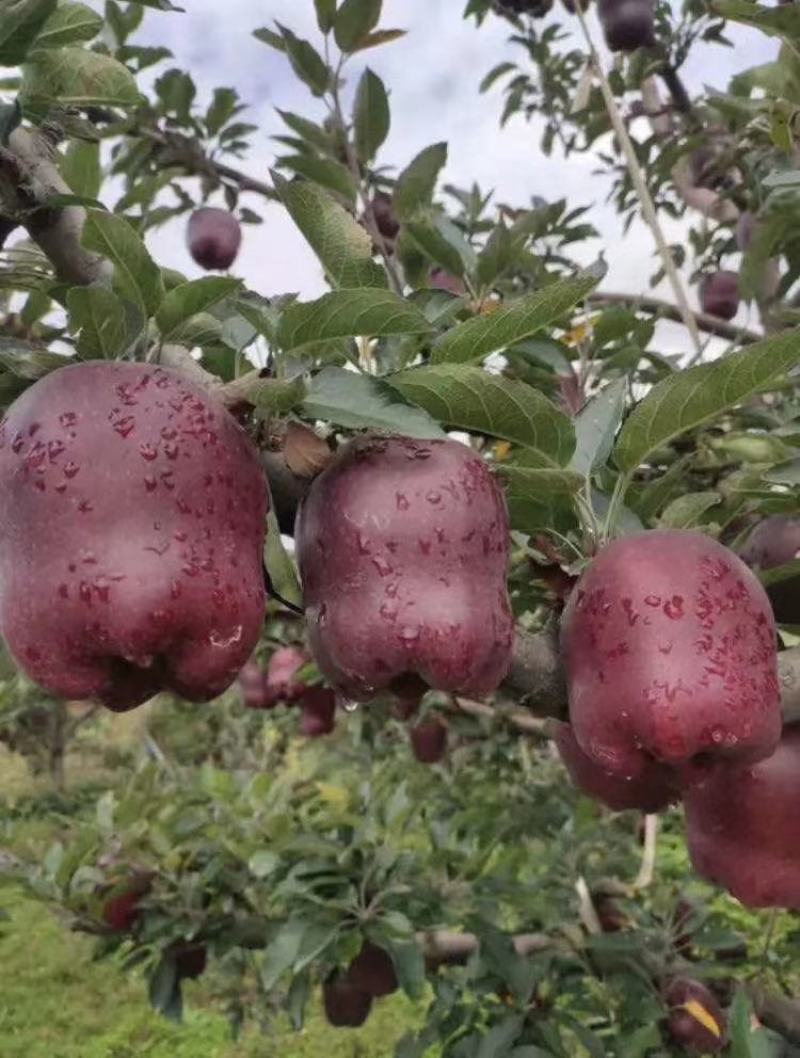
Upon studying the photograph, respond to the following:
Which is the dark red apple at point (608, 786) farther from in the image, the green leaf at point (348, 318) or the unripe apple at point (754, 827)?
the green leaf at point (348, 318)

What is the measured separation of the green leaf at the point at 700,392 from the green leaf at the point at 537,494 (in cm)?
5

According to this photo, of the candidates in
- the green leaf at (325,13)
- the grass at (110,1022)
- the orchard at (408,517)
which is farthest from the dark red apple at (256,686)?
the green leaf at (325,13)

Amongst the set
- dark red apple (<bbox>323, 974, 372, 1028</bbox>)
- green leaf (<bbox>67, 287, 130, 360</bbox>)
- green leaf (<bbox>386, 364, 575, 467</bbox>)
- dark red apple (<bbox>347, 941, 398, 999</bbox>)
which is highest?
green leaf (<bbox>67, 287, 130, 360</bbox>)

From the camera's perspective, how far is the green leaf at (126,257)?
522 mm

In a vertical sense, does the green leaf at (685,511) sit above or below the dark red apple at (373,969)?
above

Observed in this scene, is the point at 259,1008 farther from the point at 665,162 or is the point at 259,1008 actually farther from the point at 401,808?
the point at 665,162

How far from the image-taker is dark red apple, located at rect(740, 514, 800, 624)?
774mm

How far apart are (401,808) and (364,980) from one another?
248 millimetres

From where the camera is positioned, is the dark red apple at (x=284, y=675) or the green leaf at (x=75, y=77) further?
the dark red apple at (x=284, y=675)

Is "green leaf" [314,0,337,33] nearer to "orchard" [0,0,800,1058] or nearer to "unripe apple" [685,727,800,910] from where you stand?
"orchard" [0,0,800,1058]

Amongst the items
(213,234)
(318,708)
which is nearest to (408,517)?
(213,234)

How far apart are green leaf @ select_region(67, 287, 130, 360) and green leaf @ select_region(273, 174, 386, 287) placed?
0.11 metres

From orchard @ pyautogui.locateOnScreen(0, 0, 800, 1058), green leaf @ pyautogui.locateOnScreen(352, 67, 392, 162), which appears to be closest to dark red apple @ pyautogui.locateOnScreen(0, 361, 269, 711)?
orchard @ pyautogui.locateOnScreen(0, 0, 800, 1058)

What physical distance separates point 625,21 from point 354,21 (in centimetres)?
88
